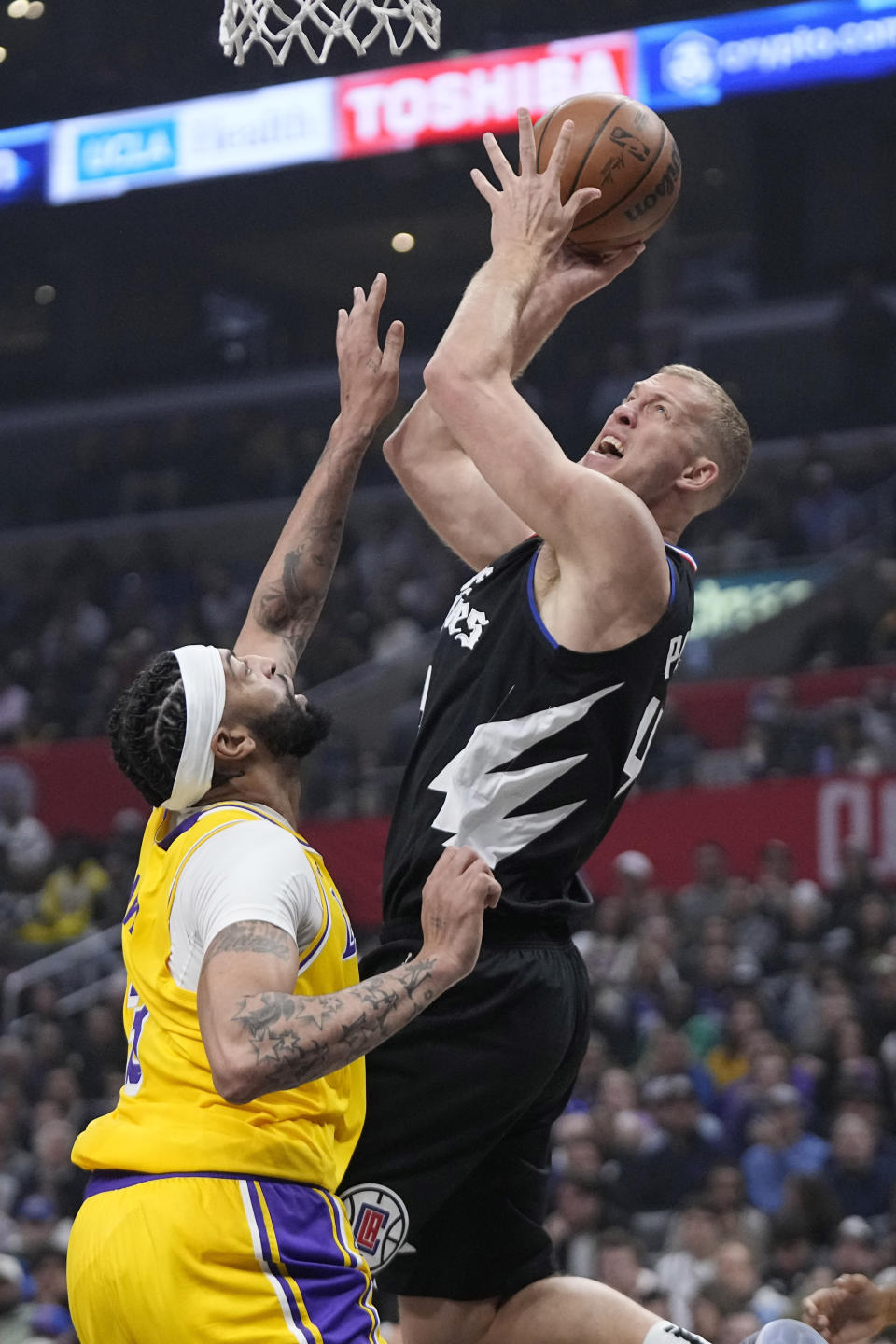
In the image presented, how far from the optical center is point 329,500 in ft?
13.2

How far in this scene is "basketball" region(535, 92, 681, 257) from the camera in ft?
12.5

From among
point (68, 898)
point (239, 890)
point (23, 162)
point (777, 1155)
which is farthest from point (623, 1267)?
point (23, 162)

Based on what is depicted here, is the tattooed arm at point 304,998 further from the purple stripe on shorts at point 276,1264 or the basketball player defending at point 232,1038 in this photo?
the purple stripe on shorts at point 276,1264

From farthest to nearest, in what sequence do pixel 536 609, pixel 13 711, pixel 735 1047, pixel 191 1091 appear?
1. pixel 13 711
2. pixel 735 1047
3. pixel 536 609
4. pixel 191 1091

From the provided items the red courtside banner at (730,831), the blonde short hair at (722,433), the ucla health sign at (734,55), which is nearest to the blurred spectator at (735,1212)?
the red courtside banner at (730,831)

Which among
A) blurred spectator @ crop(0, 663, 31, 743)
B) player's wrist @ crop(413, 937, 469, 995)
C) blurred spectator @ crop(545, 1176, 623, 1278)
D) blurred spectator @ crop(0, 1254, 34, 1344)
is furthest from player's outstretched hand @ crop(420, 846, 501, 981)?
blurred spectator @ crop(0, 663, 31, 743)

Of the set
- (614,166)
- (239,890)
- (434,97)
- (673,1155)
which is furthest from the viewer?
(434,97)

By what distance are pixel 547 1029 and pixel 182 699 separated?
3.20 feet

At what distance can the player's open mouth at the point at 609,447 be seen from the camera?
3.66 m

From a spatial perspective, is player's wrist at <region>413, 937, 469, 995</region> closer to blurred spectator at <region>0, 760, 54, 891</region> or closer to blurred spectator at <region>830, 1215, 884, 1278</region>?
blurred spectator at <region>830, 1215, 884, 1278</region>

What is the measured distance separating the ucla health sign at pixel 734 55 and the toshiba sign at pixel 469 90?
0.23 m

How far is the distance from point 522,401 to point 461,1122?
1386 mm

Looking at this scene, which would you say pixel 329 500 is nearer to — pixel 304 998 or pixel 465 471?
pixel 465 471

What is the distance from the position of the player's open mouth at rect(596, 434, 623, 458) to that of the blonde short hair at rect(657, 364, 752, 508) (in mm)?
178
